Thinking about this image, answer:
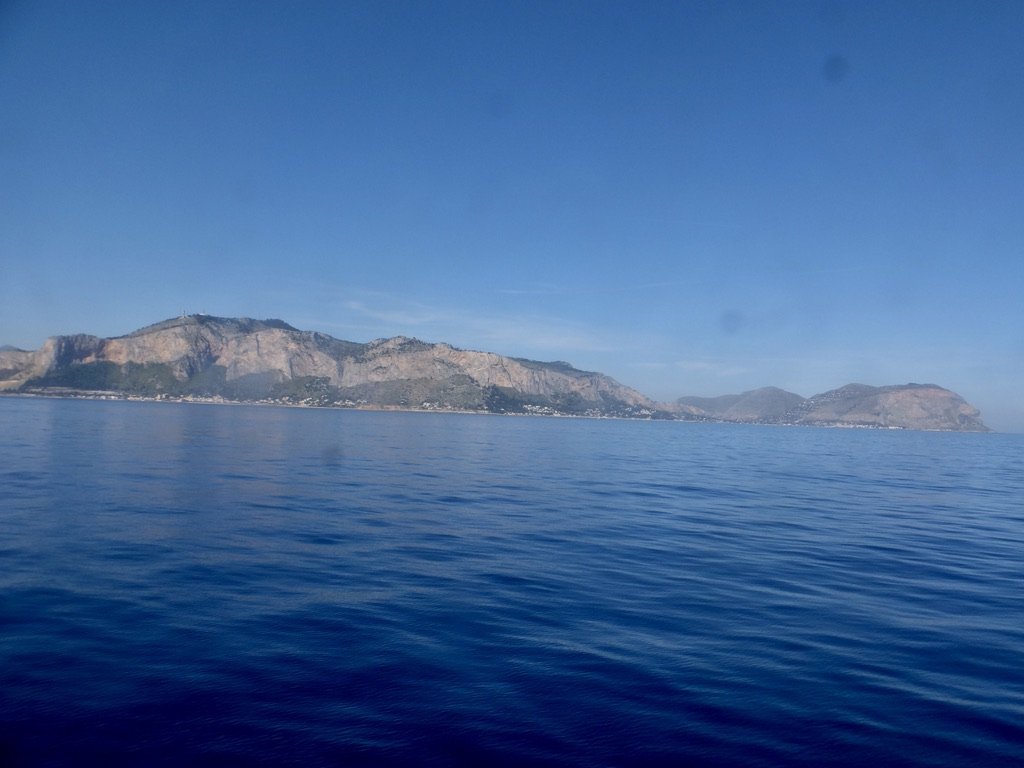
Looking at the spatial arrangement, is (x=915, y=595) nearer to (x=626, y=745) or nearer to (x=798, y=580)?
(x=798, y=580)

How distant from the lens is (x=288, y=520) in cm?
2291

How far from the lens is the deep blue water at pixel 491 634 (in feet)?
27.7

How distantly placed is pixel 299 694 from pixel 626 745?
4311 mm

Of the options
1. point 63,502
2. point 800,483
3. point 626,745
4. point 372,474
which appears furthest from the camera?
point 800,483

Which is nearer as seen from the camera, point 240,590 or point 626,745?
point 626,745

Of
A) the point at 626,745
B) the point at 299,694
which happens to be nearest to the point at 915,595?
the point at 626,745

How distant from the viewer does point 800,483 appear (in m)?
43.4

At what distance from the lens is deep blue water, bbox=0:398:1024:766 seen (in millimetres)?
8445

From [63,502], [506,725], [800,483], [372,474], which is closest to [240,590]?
[506,725]

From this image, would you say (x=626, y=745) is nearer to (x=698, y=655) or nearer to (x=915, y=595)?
(x=698, y=655)

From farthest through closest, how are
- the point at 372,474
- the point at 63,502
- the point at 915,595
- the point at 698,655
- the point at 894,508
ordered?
the point at 372,474, the point at 894,508, the point at 63,502, the point at 915,595, the point at 698,655

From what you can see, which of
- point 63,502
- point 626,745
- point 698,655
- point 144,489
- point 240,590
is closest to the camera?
point 626,745

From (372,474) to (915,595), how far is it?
2825cm

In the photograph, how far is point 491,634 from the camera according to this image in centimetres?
1207
